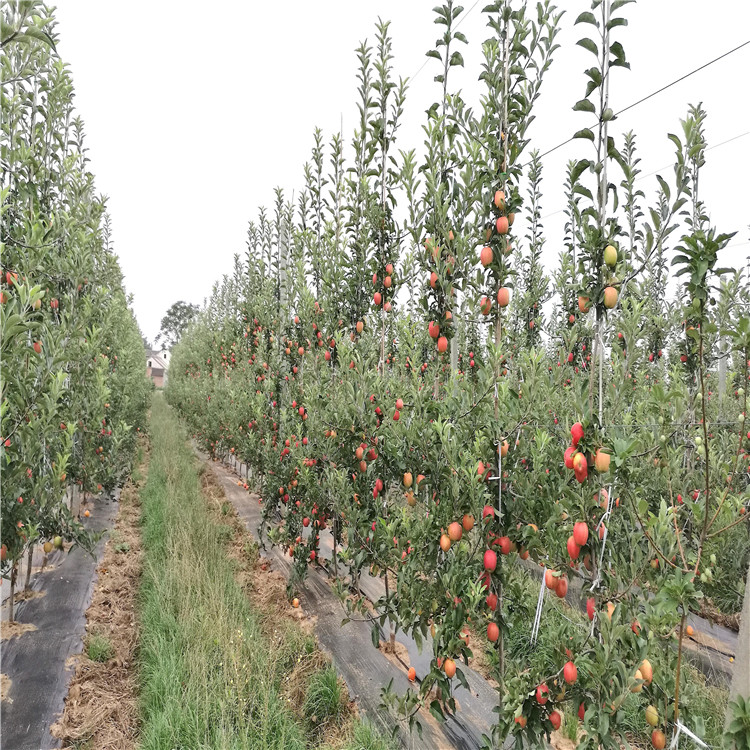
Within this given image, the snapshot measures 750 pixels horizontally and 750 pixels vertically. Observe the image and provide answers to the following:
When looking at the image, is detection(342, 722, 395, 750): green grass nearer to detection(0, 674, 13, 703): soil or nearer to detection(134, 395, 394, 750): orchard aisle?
detection(134, 395, 394, 750): orchard aisle

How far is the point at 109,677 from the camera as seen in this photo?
3.71 m

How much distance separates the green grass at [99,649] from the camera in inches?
152

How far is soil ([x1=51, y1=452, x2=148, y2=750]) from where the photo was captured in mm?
3096

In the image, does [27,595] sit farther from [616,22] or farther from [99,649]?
[616,22]

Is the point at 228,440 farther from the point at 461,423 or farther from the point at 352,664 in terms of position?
the point at 461,423

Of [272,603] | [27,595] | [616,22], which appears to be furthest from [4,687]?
[616,22]

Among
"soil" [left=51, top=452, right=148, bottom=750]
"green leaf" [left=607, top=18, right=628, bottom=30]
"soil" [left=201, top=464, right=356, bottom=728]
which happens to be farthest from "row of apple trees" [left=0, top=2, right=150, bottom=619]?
"green leaf" [left=607, top=18, right=628, bottom=30]

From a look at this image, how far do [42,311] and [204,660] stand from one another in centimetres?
292

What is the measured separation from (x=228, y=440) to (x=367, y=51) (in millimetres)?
7785

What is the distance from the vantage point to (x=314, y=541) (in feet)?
15.6

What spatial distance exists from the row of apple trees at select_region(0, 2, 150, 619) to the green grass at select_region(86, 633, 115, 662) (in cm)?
77

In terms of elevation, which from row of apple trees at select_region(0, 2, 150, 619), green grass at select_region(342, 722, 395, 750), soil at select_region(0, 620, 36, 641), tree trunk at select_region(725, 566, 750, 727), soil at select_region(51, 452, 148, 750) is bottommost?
soil at select_region(51, 452, 148, 750)

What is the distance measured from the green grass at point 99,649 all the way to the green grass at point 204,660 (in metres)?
0.25

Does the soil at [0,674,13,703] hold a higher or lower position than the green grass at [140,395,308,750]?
lower
